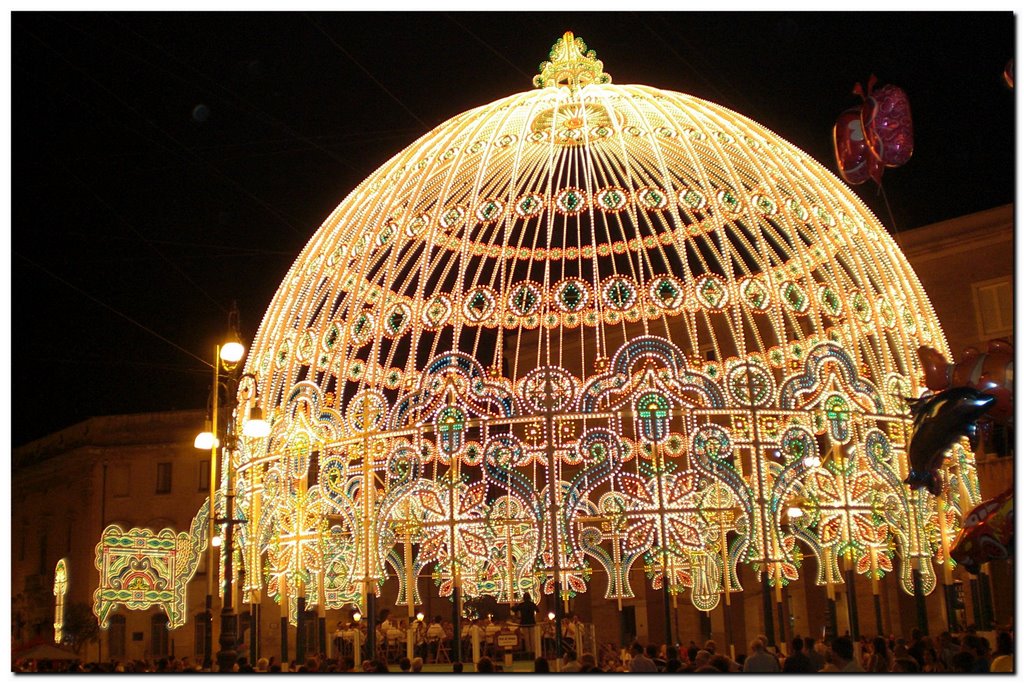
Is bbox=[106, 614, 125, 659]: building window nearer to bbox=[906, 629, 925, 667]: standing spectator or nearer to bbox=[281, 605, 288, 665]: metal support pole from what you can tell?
bbox=[281, 605, 288, 665]: metal support pole

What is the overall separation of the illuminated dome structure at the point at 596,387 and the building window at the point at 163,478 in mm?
28713

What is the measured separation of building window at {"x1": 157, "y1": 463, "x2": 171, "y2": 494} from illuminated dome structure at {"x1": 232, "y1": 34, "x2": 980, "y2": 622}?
28.7 meters

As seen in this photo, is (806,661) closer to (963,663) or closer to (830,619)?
(963,663)

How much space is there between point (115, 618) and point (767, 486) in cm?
3423

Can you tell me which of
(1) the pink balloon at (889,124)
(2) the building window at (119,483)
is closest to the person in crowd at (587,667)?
(1) the pink balloon at (889,124)

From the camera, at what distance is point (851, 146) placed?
1543 cm

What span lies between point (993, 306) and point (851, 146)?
15730 millimetres

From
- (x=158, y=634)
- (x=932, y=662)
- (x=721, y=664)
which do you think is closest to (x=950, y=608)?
(x=932, y=662)

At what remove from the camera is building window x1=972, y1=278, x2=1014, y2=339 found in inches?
1141

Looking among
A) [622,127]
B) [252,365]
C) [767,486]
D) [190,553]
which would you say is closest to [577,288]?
[622,127]

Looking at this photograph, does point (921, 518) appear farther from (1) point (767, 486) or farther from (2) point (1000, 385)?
(2) point (1000, 385)

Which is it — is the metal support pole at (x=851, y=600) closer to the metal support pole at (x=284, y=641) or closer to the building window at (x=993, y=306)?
the metal support pole at (x=284, y=641)

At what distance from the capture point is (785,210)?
1634 centimetres

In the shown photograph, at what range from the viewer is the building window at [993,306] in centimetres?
2897
